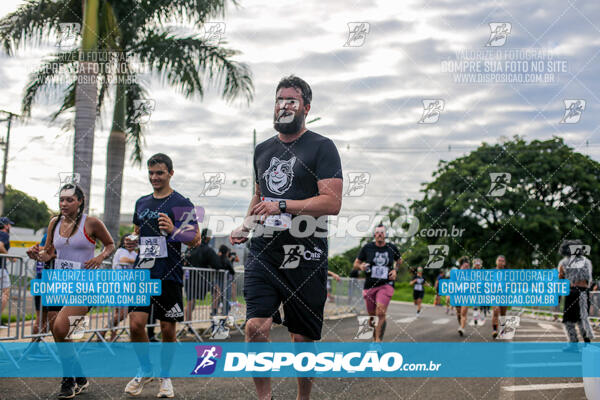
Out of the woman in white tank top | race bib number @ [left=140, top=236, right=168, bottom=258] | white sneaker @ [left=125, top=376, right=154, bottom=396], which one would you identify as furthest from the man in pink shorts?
the woman in white tank top

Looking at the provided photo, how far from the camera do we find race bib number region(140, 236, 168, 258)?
5141 millimetres

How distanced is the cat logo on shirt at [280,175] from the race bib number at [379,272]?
4956 mm

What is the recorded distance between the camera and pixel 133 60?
1223cm

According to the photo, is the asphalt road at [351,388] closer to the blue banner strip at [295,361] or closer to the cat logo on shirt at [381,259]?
the blue banner strip at [295,361]

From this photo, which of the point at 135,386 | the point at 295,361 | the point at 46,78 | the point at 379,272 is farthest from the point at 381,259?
the point at 46,78

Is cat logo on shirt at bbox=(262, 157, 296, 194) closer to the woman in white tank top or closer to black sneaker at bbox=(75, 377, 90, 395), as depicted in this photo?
the woman in white tank top

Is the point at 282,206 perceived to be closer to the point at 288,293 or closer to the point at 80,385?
the point at 288,293

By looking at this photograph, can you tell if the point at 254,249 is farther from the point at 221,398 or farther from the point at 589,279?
the point at 589,279

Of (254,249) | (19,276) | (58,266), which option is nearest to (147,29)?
(19,276)

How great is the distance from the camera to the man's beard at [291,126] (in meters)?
3.73

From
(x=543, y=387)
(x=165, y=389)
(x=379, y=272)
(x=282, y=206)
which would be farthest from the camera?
(x=379, y=272)

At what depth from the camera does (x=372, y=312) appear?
8.60m

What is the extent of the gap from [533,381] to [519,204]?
2976 cm

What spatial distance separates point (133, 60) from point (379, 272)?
7482 mm
